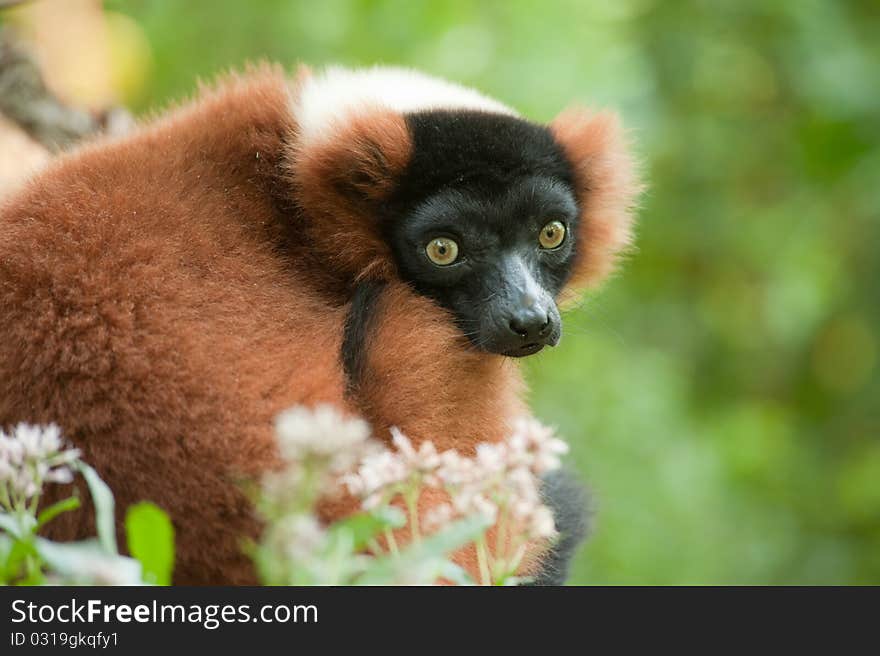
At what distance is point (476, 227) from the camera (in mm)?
3119

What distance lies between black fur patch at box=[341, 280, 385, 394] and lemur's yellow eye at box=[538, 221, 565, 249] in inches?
21.9

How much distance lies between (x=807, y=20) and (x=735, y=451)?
9.06ft

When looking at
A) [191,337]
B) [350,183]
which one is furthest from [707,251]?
[191,337]

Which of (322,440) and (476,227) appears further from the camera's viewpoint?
(476,227)

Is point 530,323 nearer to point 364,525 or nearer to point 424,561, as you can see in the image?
point 364,525

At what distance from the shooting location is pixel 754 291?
845cm

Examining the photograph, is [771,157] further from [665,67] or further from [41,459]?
[41,459]

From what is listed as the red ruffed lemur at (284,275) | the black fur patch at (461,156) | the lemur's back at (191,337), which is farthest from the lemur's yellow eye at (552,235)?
the lemur's back at (191,337)

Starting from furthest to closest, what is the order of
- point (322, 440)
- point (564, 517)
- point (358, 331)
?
1. point (564, 517)
2. point (358, 331)
3. point (322, 440)

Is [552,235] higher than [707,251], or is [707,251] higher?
[707,251]

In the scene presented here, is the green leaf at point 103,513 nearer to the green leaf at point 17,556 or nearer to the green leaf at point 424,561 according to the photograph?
the green leaf at point 17,556

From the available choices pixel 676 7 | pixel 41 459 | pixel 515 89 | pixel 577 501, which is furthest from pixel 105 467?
pixel 676 7

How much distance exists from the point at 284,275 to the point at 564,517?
1.12 meters

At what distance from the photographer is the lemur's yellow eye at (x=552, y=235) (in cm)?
330
